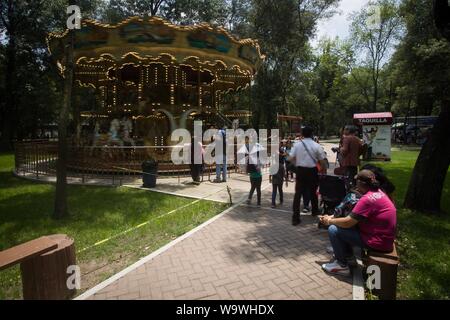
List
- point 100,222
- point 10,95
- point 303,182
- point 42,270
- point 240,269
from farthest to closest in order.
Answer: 1. point 10,95
2. point 100,222
3. point 303,182
4. point 240,269
5. point 42,270

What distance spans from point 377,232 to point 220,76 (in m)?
16.9

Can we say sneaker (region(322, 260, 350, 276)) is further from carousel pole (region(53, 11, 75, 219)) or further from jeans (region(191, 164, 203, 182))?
jeans (region(191, 164, 203, 182))

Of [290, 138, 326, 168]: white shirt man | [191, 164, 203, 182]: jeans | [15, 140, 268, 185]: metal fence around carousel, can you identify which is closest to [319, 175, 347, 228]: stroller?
[290, 138, 326, 168]: white shirt man

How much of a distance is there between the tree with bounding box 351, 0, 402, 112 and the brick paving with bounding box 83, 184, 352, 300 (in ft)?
127

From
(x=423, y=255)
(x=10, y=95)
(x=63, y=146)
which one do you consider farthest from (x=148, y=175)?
(x=10, y=95)

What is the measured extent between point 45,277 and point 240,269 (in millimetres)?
2569

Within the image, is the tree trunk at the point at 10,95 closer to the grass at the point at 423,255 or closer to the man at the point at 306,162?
the man at the point at 306,162

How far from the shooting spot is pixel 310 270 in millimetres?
4613

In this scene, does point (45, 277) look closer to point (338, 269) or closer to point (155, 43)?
point (338, 269)

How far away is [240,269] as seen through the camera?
468cm

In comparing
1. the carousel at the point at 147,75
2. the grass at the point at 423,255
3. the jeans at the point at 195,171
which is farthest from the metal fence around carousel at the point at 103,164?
the grass at the point at 423,255

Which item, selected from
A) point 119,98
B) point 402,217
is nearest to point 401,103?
point 119,98


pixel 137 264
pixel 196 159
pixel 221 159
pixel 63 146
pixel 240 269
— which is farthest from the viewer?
pixel 221 159

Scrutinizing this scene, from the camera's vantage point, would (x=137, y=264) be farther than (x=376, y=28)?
No
